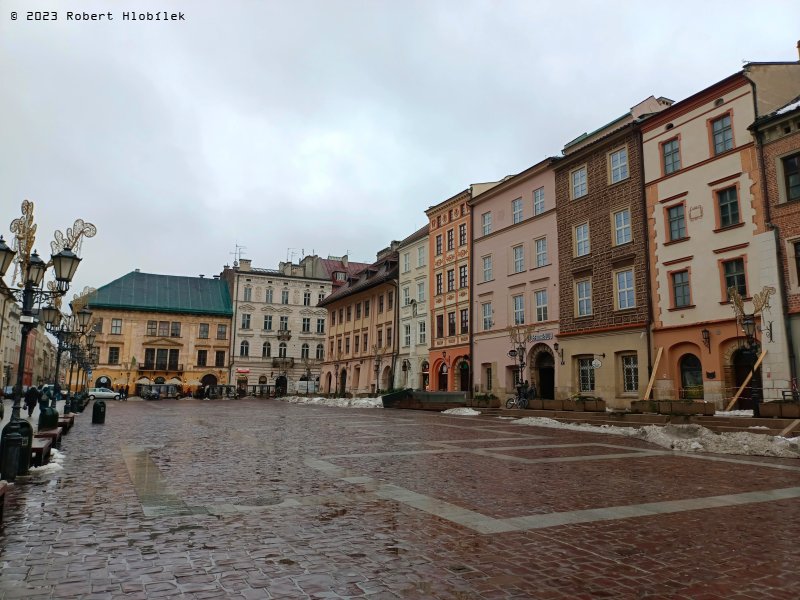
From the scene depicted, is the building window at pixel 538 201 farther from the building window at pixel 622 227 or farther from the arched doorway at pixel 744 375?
the arched doorway at pixel 744 375

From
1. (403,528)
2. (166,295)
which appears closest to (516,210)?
(403,528)

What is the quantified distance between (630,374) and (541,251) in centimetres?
957

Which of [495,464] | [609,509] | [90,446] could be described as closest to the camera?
[609,509]

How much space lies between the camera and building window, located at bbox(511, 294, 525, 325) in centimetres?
3538

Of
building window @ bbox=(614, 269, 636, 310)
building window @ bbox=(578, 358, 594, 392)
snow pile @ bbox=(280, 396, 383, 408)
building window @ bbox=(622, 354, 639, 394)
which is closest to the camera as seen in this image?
building window @ bbox=(622, 354, 639, 394)

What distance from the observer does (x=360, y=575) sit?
14.9ft

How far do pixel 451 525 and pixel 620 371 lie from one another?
24.4 m

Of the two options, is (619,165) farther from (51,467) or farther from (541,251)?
(51,467)

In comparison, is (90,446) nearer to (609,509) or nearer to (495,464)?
(495,464)

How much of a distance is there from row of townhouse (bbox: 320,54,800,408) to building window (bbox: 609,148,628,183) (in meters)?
0.10

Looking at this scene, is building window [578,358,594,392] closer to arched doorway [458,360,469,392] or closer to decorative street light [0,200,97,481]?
arched doorway [458,360,469,392]

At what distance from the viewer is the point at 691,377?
2514 cm

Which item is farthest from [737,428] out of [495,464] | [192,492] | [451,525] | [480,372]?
[480,372]

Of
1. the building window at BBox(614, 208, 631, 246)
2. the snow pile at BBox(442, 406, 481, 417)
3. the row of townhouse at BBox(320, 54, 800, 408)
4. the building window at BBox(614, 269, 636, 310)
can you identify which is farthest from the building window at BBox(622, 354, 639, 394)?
the snow pile at BBox(442, 406, 481, 417)
